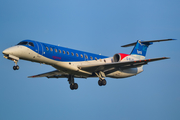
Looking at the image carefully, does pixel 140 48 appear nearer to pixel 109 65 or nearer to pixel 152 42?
pixel 152 42

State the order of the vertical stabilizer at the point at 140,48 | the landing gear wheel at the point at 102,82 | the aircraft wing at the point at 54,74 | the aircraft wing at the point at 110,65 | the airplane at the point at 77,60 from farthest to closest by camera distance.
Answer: the vertical stabilizer at the point at 140,48, the aircraft wing at the point at 54,74, the landing gear wheel at the point at 102,82, the aircraft wing at the point at 110,65, the airplane at the point at 77,60

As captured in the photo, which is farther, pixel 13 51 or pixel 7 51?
pixel 13 51

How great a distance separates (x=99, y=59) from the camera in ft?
96.3

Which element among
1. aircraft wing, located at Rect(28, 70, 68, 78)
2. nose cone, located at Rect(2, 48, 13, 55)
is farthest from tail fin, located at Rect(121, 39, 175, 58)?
nose cone, located at Rect(2, 48, 13, 55)

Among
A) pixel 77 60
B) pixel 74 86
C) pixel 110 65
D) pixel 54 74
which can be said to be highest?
pixel 77 60

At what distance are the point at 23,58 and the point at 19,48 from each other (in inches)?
36.3

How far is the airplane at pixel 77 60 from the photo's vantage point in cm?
2400

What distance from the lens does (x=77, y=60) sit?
26.9m

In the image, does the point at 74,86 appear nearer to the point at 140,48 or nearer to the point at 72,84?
the point at 72,84

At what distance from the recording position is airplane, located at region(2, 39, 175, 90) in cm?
2400

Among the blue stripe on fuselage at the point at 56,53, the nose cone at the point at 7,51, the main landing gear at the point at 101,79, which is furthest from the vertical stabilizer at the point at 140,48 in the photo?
the nose cone at the point at 7,51

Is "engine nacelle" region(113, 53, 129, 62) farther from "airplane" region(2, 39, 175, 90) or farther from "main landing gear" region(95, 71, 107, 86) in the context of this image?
"main landing gear" region(95, 71, 107, 86)

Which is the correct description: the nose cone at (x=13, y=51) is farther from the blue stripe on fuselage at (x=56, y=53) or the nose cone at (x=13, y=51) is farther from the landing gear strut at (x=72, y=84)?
the landing gear strut at (x=72, y=84)

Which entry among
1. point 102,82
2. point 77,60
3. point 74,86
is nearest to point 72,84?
point 74,86
